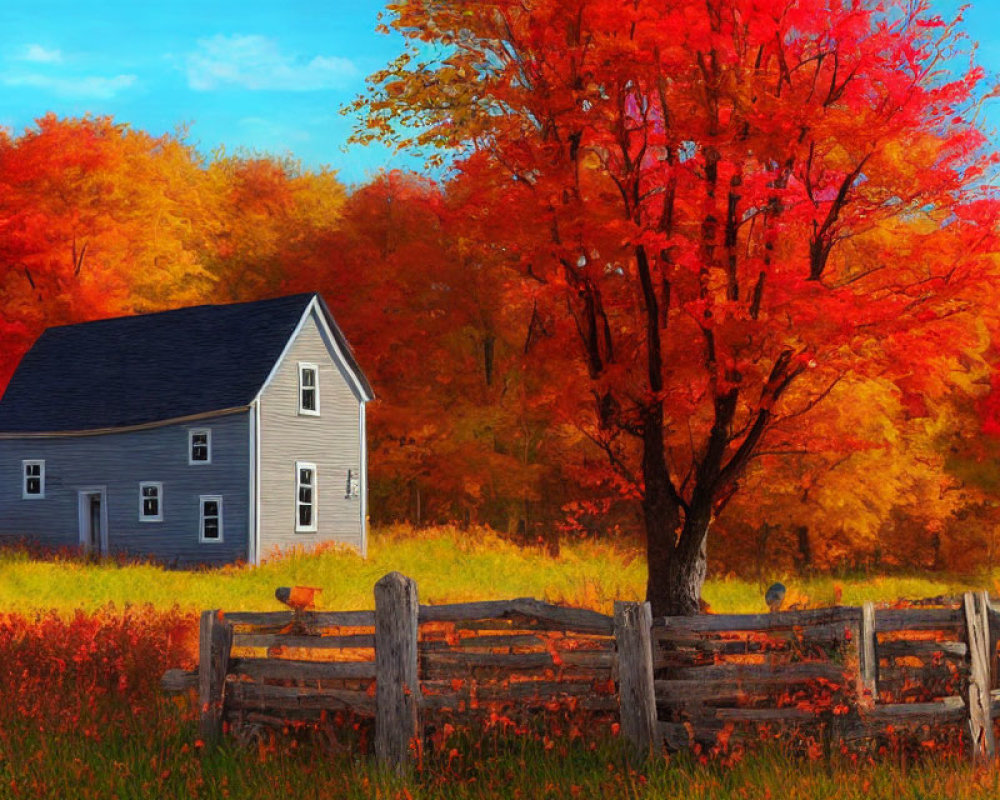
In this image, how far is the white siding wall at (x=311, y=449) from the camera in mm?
33250

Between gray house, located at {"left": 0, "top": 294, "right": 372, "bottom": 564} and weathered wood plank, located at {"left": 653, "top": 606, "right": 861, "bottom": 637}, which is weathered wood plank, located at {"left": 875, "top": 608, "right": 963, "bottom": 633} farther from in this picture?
gray house, located at {"left": 0, "top": 294, "right": 372, "bottom": 564}

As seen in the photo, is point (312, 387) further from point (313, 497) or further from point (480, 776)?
point (480, 776)

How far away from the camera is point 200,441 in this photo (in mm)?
34094

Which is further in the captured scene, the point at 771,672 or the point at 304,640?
the point at 304,640

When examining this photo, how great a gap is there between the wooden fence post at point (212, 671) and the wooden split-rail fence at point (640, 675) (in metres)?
0.01

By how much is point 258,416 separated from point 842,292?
2305cm

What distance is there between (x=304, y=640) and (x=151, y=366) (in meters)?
28.4

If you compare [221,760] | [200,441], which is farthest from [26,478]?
[221,760]

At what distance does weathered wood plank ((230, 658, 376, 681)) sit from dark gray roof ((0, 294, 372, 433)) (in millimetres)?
22789

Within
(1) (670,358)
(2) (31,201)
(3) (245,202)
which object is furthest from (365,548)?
(3) (245,202)

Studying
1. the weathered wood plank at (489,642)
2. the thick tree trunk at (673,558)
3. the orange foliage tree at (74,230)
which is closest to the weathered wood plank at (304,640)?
the weathered wood plank at (489,642)

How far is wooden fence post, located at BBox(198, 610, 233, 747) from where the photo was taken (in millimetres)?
10523

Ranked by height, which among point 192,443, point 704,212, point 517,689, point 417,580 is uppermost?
point 704,212

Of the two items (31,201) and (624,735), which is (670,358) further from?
(31,201)
